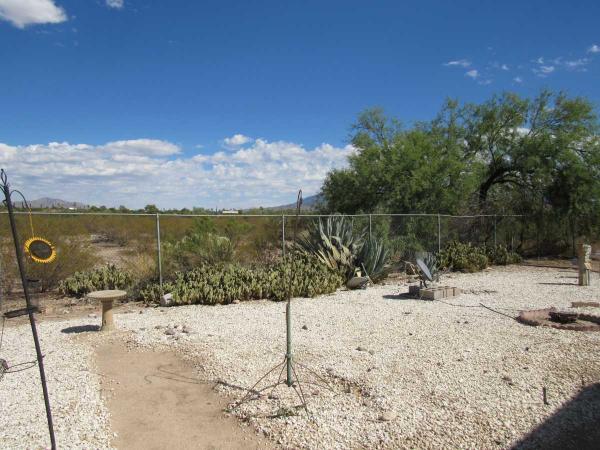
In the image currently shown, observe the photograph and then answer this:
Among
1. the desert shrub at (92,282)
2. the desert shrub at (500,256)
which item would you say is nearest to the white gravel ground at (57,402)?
the desert shrub at (92,282)

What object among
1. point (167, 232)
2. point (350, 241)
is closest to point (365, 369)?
point (350, 241)

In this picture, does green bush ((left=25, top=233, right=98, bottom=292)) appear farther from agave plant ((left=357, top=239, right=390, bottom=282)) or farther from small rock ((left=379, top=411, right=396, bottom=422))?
small rock ((left=379, top=411, right=396, bottom=422))

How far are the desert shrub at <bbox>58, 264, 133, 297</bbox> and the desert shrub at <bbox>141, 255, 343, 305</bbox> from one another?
87 cm

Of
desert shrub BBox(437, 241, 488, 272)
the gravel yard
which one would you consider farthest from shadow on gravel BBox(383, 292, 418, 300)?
desert shrub BBox(437, 241, 488, 272)

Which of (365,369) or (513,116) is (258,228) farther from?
(513,116)

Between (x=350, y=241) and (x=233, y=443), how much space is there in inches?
355

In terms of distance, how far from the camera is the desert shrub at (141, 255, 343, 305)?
967 cm

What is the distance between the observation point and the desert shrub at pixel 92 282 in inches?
415

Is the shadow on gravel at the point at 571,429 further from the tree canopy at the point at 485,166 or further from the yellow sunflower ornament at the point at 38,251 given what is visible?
the tree canopy at the point at 485,166

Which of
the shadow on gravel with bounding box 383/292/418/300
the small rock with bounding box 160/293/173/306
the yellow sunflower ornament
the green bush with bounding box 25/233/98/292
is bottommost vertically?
the shadow on gravel with bounding box 383/292/418/300

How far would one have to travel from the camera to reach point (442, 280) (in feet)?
42.3

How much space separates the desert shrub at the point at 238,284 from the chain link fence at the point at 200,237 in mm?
569

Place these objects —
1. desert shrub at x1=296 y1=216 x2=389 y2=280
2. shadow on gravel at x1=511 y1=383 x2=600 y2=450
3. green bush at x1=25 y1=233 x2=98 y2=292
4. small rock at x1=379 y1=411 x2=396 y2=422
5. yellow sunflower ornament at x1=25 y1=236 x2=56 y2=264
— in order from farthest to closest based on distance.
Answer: desert shrub at x1=296 y1=216 x2=389 y2=280 → green bush at x1=25 y1=233 x2=98 y2=292 → yellow sunflower ornament at x1=25 y1=236 x2=56 y2=264 → small rock at x1=379 y1=411 x2=396 y2=422 → shadow on gravel at x1=511 y1=383 x2=600 y2=450

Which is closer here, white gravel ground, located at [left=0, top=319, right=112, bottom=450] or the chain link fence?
white gravel ground, located at [left=0, top=319, right=112, bottom=450]
